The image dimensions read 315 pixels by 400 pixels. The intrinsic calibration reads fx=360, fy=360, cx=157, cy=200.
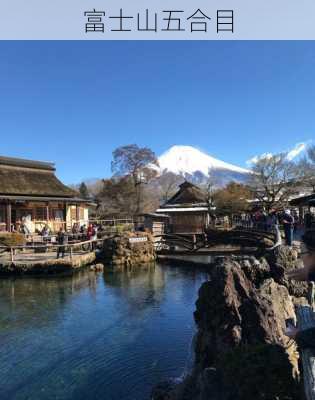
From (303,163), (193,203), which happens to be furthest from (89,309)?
(303,163)

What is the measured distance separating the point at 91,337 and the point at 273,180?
30763mm

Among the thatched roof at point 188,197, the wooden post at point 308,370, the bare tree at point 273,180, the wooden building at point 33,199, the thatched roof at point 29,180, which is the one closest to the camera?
the wooden post at point 308,370

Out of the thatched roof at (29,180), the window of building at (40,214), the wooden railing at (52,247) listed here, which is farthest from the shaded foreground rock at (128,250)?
the thatched roof at (29,180)

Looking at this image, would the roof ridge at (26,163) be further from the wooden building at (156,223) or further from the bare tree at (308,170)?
the bare tree at (308,170)

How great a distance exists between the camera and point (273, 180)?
37406 mm

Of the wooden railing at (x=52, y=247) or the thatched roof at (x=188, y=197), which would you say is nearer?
the wooden railing at (x=52, y=247)

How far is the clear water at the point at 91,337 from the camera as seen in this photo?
7898 mm

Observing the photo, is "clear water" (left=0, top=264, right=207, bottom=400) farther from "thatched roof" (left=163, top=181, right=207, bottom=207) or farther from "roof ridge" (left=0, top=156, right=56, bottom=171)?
"thatched roof" (left=163, top=181, right=207, bottom=207)

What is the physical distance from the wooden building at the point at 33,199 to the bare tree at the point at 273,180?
18450 millimetres

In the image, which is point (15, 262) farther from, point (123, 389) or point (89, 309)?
point (123, 389)

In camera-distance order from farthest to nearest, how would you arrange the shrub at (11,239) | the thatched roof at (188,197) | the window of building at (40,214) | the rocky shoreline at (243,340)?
the thatched roof at (188,197)
the window of building at (40,214)
the shrub at (11,239)
the rocky shoreline at (243,340)

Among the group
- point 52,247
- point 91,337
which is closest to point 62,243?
point 52,247

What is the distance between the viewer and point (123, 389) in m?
7.63

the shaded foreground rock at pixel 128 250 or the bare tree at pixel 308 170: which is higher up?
the bare tree at pixel 308 170
